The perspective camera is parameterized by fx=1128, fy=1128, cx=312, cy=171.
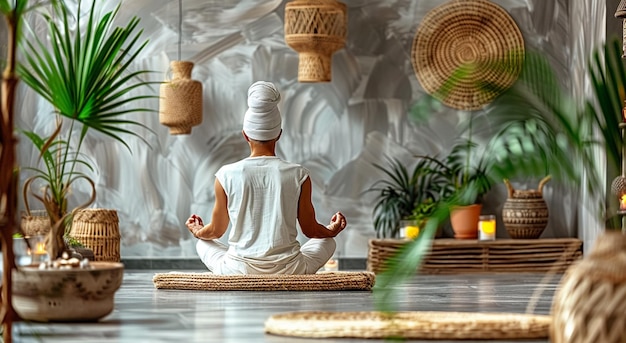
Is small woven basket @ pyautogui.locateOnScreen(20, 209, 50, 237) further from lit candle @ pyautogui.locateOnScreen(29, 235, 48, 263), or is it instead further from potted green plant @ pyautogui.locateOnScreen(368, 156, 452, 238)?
lit candle @ pyautogui.locateOnScreen(29, 235, 48, 263)

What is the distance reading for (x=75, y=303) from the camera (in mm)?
4000

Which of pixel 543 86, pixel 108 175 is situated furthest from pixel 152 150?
pixel 543 86

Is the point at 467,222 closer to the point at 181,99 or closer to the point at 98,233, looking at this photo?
the point at 181,99

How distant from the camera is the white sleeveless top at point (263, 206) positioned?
5.78m

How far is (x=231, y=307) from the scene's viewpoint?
4773mm

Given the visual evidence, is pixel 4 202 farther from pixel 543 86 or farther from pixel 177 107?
pixel 177 107

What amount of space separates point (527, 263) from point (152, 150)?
301 cm

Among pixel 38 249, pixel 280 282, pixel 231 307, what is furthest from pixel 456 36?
pixel 38 249

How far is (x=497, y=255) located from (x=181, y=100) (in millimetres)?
2609

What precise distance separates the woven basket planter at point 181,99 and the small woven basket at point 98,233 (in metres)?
1.07

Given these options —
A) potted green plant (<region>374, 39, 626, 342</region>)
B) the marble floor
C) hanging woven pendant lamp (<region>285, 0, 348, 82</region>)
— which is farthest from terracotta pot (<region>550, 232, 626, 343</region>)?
hanging woven pendant lamp (<region>285, 0, 348, 82</region>)

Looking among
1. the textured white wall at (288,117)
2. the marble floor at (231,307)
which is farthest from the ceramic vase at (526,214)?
the marble floor at (231,307)

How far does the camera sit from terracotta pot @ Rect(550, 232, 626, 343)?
3.00 meters

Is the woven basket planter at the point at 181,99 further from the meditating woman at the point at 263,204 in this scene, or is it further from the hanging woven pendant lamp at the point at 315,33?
the meditating woman at the point at 263,204
